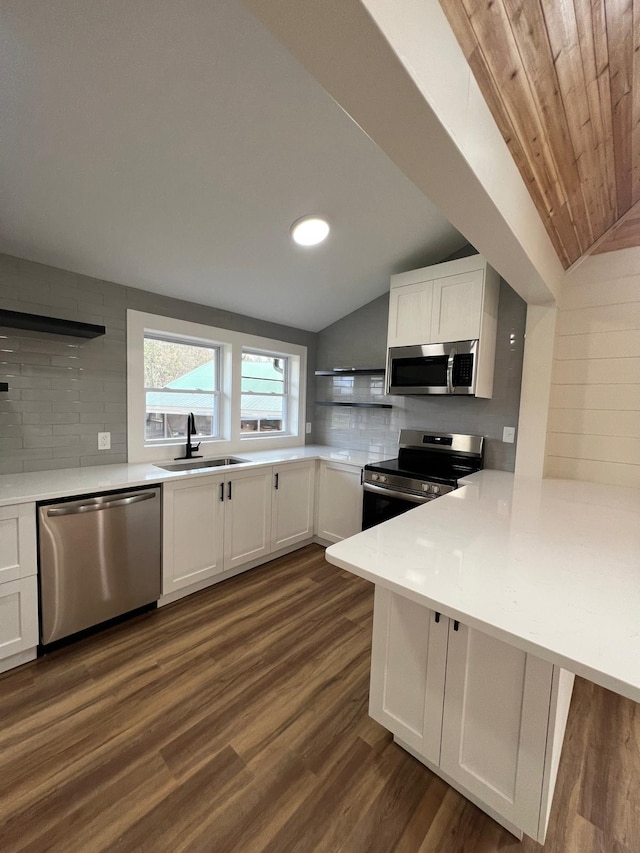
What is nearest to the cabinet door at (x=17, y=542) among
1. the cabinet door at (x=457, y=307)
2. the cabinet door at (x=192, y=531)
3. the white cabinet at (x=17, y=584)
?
the white cabinet at (x=17, y=584)

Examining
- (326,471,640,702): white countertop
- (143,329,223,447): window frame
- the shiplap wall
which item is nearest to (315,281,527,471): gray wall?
the shiplap wall

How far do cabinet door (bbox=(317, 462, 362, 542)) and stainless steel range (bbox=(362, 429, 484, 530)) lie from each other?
0.85ft

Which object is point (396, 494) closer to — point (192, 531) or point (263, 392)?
point (192, 531)

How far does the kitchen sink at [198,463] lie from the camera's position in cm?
270

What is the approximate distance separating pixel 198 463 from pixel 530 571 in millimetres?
2490

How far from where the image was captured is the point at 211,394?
10.7 ft

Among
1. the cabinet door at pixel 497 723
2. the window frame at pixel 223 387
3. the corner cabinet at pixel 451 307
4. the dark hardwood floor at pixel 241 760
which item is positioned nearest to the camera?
the cabinet door at pixel 497 723

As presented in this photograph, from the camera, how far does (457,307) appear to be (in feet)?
8.47

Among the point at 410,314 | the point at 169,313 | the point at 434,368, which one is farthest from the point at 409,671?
the point at 169,313

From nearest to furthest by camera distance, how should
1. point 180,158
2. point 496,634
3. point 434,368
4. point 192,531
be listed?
point 496,634
point 180,158
point 192,531
point 434,368

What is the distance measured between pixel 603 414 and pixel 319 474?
86.6 inches

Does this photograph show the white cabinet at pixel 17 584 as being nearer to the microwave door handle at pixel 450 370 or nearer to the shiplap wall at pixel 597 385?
the microwave door handle at pixel 450 370

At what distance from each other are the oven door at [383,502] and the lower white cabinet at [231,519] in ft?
2.24

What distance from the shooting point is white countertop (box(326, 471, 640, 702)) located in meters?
0.74
